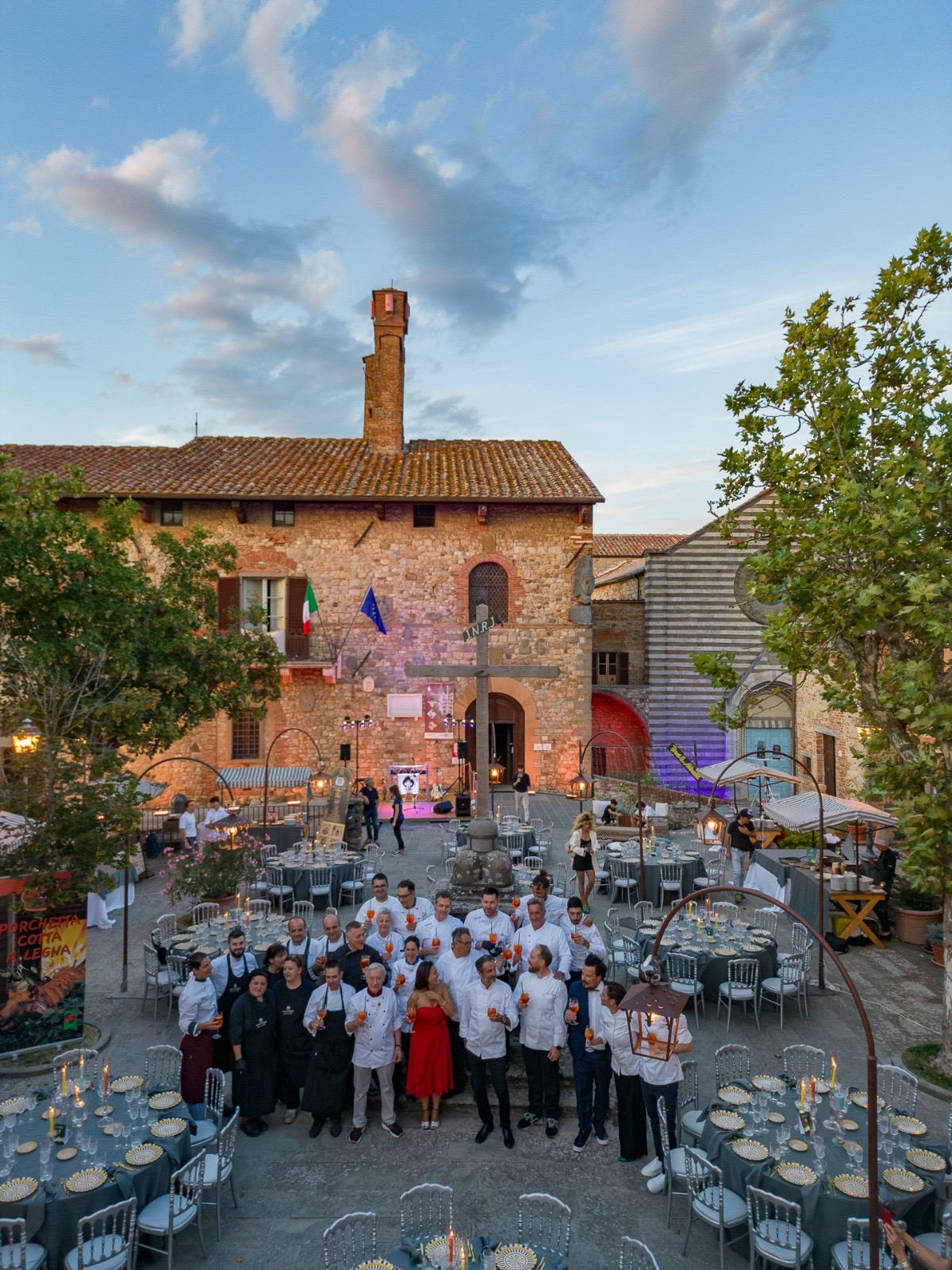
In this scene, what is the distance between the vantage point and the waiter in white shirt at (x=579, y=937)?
8.16 metres

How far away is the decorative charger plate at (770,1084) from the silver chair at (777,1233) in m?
1.22

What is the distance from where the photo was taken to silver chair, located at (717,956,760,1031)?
9227 millimetres

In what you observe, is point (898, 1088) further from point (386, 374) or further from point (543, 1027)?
point (386, 374)

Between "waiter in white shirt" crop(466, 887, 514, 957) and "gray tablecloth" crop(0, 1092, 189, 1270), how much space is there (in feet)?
10.4

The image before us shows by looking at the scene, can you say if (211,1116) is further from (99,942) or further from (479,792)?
(99,942)

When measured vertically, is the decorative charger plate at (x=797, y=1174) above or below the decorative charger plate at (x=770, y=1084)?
below

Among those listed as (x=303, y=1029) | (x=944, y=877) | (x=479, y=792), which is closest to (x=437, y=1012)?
(x=303, y=1029)

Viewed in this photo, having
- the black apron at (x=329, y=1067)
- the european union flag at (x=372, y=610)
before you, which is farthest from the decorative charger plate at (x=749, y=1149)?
the european union flag at (x=372, y=610)

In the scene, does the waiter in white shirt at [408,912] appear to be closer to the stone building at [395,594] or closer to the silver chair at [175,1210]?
the silver chair at [175,1210]

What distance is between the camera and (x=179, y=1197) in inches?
210

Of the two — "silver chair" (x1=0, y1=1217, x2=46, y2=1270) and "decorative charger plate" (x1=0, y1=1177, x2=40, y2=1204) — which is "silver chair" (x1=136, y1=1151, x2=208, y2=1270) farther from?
"decorative charger plate" (x1=0, y1=1177, x2=40, y2=1204)

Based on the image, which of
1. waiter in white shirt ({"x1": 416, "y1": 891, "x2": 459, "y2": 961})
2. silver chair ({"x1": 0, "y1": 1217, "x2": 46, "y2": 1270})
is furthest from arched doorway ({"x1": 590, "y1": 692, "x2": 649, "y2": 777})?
silver chair ({"x1": 0, "y1": 1217, "x2": 46, "y2": 1270})

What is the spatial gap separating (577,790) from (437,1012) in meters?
8.27

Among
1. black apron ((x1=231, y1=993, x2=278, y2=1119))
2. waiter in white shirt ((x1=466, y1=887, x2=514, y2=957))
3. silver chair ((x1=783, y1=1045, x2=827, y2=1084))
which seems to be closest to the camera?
black apron ((x1=231, y1=993, x2=278, y2=1119))
